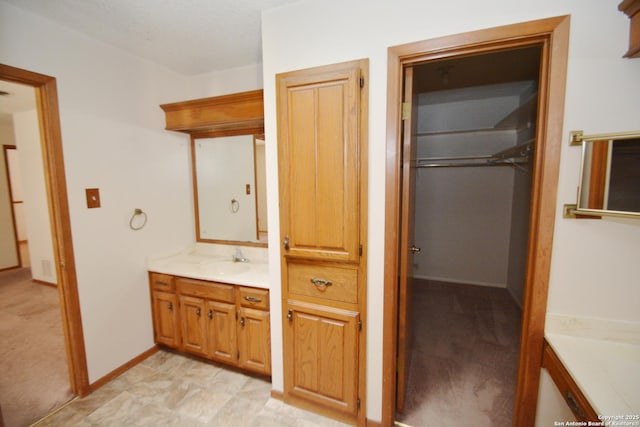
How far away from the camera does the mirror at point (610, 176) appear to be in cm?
105

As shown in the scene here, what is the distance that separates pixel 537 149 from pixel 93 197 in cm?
274

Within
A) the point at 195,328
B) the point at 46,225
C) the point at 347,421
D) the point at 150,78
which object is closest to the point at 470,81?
the point at 150,78

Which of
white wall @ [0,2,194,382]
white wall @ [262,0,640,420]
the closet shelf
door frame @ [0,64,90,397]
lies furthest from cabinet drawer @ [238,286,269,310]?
the closet shelf

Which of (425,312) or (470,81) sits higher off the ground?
(470,81)

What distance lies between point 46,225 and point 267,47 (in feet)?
14.5

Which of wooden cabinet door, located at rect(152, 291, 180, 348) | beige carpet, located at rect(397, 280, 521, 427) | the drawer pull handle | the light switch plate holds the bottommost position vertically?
beige carpet, located at rect(397, 280, 521, 427)

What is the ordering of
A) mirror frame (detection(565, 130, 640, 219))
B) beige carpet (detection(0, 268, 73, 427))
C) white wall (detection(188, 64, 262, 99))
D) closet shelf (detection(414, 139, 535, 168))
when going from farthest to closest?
closet shelf (detection(414, 139, 535, 168)) → white wall (detection(188, 64, 262, 99)) → beige carpet (detection(0, 268, 73, 427)) → mirror frame (detection(565, 130, 640, 219))

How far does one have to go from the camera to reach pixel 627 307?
115 cm

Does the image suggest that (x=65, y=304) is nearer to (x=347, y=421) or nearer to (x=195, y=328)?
(x=195, y=328)

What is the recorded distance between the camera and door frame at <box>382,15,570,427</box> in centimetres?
114

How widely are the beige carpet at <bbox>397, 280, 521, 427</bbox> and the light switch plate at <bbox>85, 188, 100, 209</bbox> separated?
2.58 meters

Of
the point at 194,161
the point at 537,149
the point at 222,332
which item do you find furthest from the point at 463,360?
the point at 194,161

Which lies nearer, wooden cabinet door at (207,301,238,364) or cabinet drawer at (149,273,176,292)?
wooden cabinet door at (207,301,238,364)

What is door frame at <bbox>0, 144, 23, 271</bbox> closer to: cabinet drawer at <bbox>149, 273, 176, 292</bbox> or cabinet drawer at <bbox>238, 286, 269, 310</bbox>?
cabinet drawer at <bbox>149, 273, 176, 292</bbox>
